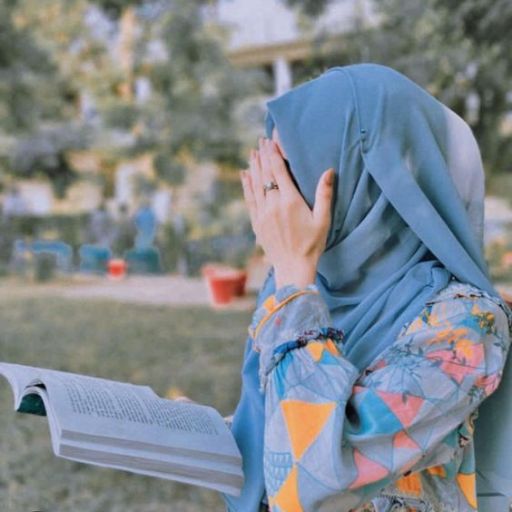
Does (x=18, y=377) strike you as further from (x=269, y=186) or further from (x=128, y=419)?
(x=269, y=186)

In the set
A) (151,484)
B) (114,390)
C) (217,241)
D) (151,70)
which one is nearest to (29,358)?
(151,484)

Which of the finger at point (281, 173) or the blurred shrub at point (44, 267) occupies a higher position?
the finger at point (281, 173)

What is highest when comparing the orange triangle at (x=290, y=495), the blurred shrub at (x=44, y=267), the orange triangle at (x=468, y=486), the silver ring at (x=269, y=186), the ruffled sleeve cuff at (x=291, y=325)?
the silver ring at (x=269, y=186)

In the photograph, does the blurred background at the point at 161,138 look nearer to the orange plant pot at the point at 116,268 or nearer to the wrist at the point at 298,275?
the orange plant pot at the point at 116,268

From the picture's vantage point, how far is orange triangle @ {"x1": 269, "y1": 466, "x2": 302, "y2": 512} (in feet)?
2.17

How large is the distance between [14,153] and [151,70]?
1.28 m

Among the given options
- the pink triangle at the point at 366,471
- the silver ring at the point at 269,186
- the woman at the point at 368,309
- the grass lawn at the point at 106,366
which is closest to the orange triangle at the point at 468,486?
the woman at the point at 368,309

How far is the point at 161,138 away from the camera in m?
5.93

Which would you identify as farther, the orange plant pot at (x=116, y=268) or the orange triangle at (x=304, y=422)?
the orange plant pot at (x=116, y=268)

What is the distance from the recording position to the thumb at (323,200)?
0.75 metres

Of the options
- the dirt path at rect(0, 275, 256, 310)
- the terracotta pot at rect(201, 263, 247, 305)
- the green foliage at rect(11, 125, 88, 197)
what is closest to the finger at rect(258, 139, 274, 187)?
the dirt path at rect(0, 275, 256, 310)

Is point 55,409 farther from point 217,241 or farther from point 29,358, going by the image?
point 217,241

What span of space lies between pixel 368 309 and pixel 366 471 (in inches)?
7.2

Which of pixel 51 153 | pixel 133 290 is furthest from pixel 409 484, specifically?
pixel 51 153
